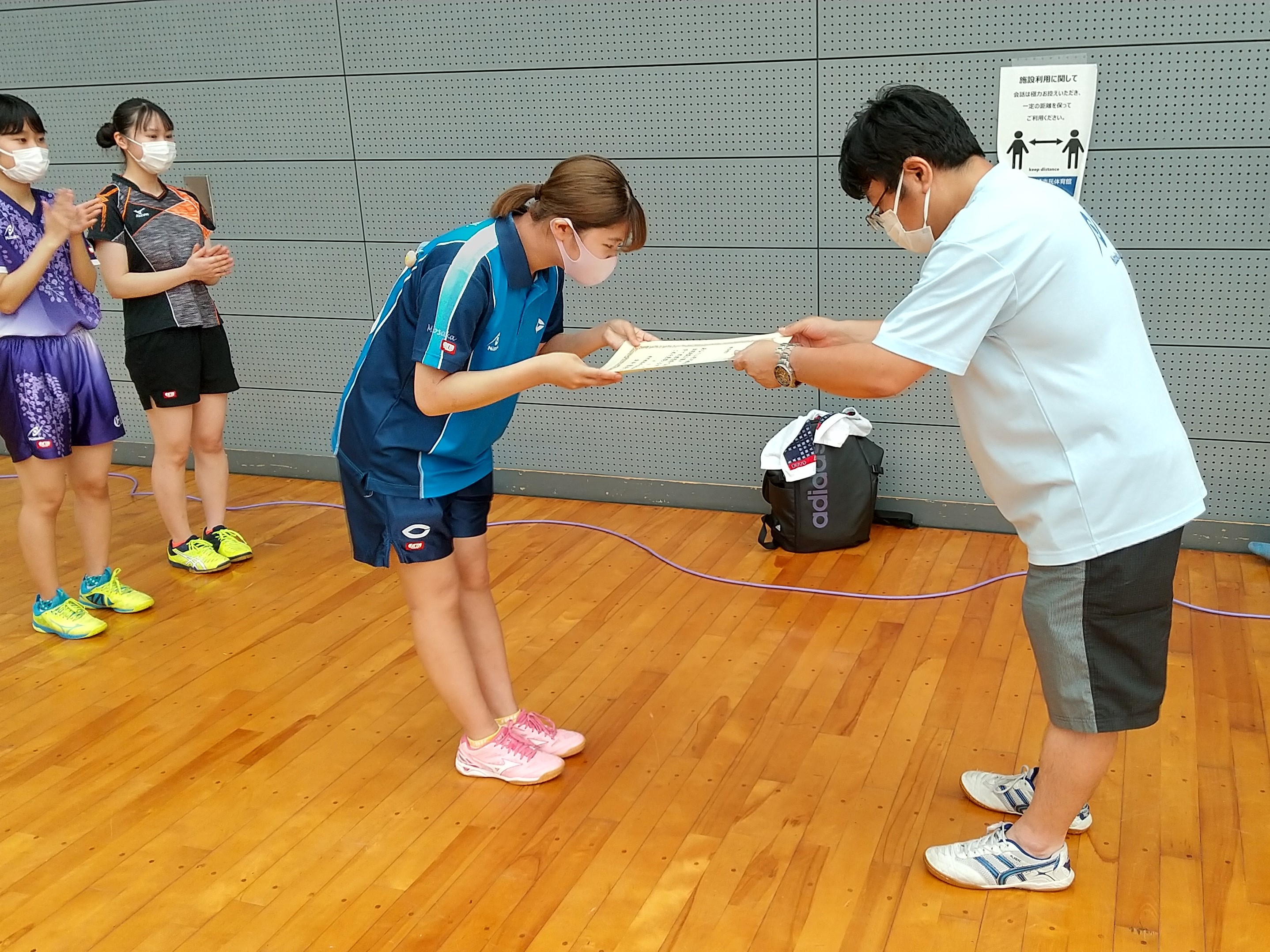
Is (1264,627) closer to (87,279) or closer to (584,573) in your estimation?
(584,573)

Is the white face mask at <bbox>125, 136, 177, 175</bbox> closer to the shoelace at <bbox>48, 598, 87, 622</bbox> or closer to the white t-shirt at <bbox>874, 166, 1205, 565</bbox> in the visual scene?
the shoelace at <bbox>48, 598, 87, 622</bbox>

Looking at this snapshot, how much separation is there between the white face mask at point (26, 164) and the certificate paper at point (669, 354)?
1923mm

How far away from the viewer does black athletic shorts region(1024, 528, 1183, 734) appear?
194 centimetres

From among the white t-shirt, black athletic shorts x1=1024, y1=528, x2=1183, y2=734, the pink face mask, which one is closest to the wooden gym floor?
black athletic shorts x1=1024, y1=528, x2=1183, y2=734

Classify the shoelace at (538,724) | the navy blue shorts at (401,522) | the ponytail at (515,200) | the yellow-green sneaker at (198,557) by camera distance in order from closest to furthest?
the ponytail at (515,200)
the navy blue shorts at (401,522)
the shoelace at (538,724)
the yellow-green sneaker at (198,557)

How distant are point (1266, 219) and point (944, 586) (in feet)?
4.95

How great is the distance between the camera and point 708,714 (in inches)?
114

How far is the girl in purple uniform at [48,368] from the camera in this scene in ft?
10.4

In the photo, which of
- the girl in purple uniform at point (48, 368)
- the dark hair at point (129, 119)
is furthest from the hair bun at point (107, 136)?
the girl in purple uniform at point (48, 368)

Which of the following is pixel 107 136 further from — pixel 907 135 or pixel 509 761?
pixel 907 135

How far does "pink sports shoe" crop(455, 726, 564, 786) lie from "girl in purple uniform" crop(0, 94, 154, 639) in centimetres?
149

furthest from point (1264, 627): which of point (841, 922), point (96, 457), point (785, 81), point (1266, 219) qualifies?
point (96, 457)

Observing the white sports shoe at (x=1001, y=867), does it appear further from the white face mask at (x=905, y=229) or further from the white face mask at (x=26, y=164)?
the white face mask at (x=26, y=164)

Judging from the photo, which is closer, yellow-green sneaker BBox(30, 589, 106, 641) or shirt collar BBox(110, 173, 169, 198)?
yellow-green sneaker BBox(30, 589, 106, 641)
